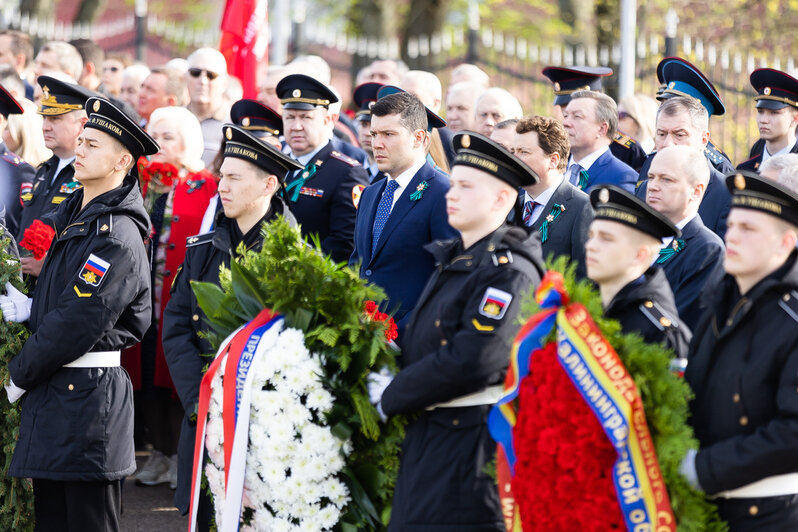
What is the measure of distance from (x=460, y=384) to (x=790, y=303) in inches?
46.8

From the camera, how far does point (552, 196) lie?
18.6ft

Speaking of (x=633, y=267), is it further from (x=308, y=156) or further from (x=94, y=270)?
(x=308, y=156)

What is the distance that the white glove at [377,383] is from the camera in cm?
438

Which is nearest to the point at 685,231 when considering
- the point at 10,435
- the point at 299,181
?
the point at 299,181

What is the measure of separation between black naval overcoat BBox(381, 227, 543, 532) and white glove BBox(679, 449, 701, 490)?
774 millimetres

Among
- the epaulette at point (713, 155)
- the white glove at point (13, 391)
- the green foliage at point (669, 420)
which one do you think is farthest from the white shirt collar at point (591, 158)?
the white glove at point (13, 391)

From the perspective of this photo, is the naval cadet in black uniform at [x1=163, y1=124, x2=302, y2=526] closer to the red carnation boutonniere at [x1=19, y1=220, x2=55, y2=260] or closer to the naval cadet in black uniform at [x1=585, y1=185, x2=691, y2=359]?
the red carnation boutonniere at [x1=19, y1=220, x2=55, y2=260]

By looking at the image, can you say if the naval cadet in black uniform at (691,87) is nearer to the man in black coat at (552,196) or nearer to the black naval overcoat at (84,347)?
the man in black coat at (552,196)

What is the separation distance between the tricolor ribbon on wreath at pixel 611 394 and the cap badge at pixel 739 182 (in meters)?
0.67

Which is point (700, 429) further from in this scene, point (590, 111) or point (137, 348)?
point (137, 348)

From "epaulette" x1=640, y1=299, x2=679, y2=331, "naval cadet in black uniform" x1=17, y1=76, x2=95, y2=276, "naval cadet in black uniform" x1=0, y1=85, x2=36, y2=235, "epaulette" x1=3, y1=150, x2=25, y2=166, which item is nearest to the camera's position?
"epaulette" x1=640, y1=299, x2=679, y2=331

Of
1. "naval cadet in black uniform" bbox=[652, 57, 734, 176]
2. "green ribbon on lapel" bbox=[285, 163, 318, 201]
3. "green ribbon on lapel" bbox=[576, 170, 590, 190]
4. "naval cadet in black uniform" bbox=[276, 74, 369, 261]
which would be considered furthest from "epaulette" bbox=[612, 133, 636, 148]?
"green ribbon on lapel" bbox=[285, 163, 318, 201]

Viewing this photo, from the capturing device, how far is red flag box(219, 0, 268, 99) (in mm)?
11570

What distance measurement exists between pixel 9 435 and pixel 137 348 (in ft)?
5.11
